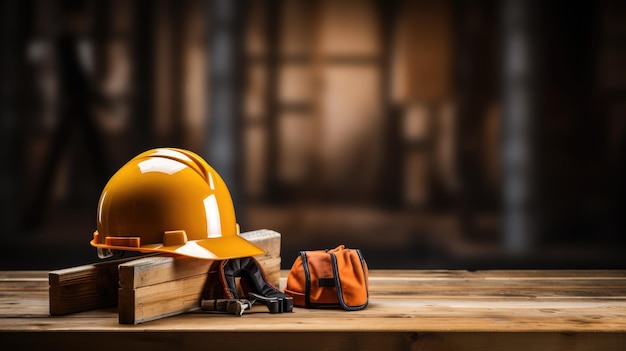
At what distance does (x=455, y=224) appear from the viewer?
3.32 meters

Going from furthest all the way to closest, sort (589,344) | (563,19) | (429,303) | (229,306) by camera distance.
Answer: (563,19) → (429,303) → (229,306) → (589,344)

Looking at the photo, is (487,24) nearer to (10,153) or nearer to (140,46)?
(140,46)

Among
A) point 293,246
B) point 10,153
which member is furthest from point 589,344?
point 10,153

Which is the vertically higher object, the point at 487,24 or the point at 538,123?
Answer: the point at 487,24

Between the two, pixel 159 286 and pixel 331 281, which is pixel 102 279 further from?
pixel 331 281

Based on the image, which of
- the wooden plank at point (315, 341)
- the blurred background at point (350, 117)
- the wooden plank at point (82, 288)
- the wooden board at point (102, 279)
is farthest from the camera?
the blurred background at point (350, 117)

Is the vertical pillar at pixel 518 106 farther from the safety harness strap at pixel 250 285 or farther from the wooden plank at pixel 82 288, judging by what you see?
the wooden plank at pixel 82 288

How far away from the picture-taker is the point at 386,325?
6.16 ft

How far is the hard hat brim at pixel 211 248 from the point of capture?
200 cm

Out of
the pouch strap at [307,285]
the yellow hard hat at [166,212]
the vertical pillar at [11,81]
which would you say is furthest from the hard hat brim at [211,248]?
the vertical pillar at [11,81]

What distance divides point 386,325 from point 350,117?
5.11 feet

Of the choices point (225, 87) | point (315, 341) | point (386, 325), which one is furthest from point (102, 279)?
point (225, 87)

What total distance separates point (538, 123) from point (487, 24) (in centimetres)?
51

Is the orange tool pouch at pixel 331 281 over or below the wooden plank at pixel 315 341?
over
